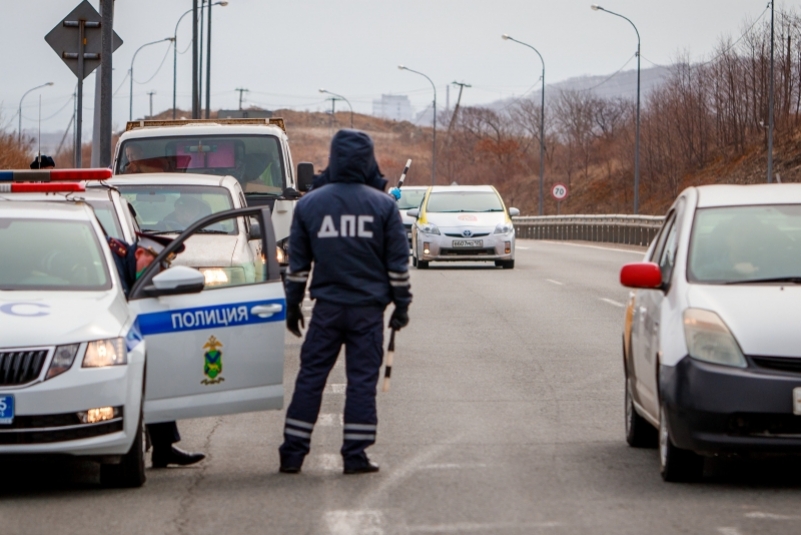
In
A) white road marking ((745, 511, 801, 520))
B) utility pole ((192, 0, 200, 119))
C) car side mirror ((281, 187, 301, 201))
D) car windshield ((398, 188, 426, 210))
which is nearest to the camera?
white road marking ((745, 511, 801, 520))

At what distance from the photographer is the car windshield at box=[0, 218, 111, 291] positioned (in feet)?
25.3

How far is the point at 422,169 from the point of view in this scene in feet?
468

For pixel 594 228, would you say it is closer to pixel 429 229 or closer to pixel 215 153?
pixel 429 229

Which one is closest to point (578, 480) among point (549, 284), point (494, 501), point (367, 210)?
point (494, 501)

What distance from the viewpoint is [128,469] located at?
7.18 metres

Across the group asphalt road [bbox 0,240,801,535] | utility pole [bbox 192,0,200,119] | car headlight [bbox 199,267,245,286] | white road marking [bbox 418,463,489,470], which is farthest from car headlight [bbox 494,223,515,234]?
white road marking [bbox 418,463,489,470]

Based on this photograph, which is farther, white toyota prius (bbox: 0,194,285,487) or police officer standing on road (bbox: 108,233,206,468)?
police officer standing on road (bbox: 108,233,206,468)

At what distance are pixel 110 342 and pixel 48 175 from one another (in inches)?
87.5

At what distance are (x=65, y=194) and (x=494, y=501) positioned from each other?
363cm

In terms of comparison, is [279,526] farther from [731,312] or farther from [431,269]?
[431,269]

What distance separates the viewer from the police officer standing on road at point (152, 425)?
25.9 feet

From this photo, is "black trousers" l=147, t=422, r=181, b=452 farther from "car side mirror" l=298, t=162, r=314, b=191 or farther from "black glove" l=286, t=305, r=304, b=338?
"car side mirror" l=298, t=162, r=314, b=191

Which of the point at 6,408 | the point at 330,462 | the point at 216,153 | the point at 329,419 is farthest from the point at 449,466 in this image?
the point at 216,153

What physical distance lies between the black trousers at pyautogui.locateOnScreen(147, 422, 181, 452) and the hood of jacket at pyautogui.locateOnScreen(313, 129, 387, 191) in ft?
5.02
